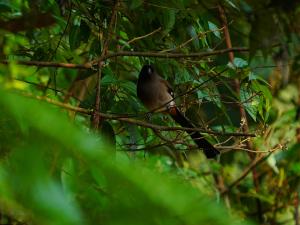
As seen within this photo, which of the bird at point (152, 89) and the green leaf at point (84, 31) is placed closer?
the green leaf at point (84, 31)

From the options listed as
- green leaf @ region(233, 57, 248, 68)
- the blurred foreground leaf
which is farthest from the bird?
the blurred foreground leaf

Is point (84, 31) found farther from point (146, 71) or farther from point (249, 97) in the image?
point (146, 71)

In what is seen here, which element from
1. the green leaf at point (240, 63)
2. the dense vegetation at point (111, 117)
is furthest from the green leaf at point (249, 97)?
the green leaf at point (240, 63)

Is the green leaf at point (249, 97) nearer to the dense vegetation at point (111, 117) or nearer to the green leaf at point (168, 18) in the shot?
the dense vegetation at point (111, 117)

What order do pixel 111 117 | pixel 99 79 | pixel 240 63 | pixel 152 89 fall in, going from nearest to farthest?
pixel 111 117 < pixel 99 79 < pixel 240 63 < pixel 152 89

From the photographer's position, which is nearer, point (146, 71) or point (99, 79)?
point (99, 79)

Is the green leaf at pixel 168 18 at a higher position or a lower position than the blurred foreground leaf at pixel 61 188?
higher

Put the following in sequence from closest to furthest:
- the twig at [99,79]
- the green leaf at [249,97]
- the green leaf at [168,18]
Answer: the twig at [99,79], the green leaf at [168,18], the green leaf at [249,97]

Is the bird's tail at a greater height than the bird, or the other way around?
the bird

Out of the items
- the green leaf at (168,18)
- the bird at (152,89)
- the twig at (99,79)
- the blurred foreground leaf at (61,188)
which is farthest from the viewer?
the bird at (152,89)

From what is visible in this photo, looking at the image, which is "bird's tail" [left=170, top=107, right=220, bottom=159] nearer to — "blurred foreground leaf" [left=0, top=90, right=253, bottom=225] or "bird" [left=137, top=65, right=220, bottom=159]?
"bird" [left=137, top=65, right=220, bottom=159]

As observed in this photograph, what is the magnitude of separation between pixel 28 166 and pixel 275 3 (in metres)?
0.86

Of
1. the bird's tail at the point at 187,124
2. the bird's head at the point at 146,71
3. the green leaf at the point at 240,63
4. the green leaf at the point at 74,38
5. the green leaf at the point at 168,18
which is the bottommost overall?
the bird's tail at the point at 187,124

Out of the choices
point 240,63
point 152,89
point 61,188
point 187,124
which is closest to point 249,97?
point 240,63
